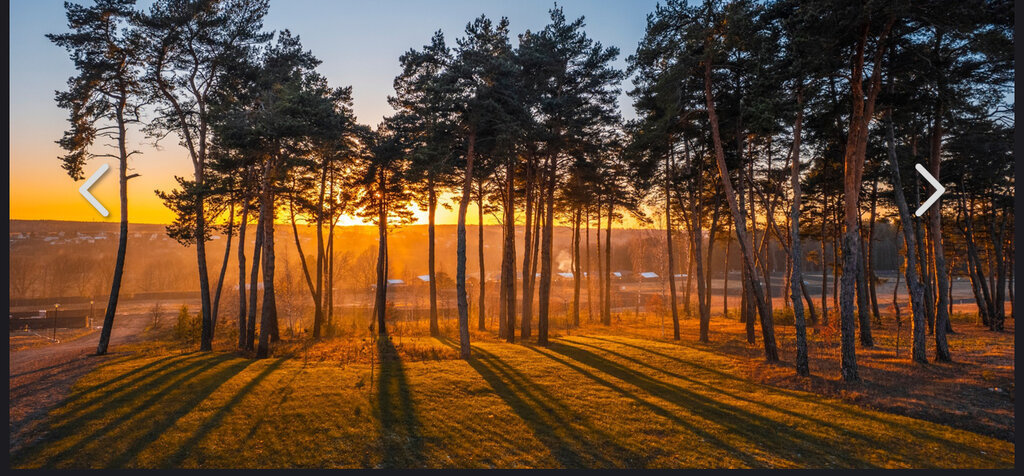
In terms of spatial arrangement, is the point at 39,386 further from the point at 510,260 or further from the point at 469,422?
the point at 510,260

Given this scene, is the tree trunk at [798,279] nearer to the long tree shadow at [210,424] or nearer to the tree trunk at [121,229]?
the long tree shadow at [210,424]

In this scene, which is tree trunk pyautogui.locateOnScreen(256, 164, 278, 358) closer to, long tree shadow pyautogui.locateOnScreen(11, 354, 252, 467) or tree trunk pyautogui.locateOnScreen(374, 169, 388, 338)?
long tree shadow pyautogui.locateOnScreen(11, 354, 252, 467)

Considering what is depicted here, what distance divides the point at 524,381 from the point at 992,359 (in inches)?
669

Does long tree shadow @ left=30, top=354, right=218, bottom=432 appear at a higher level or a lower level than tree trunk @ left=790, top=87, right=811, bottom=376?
lower

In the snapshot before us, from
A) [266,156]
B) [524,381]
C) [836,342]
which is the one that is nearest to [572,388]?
[524,381]

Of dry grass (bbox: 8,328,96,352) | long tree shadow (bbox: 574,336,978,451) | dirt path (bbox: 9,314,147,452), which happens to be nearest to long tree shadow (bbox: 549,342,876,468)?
long tree shadow (bbox: 574,336,978,451)

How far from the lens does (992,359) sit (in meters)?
14.8

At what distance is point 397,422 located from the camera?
8609mm

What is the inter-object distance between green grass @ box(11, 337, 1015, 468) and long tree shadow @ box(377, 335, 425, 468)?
0.04 m

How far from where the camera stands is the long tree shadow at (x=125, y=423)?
670 centimetres

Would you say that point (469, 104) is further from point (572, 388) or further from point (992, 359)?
point (992, 359)

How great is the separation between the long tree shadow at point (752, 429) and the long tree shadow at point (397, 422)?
560 cm

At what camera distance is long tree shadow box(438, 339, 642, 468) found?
700 centimetres

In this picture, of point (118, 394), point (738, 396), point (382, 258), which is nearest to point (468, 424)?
point (738, 396)
